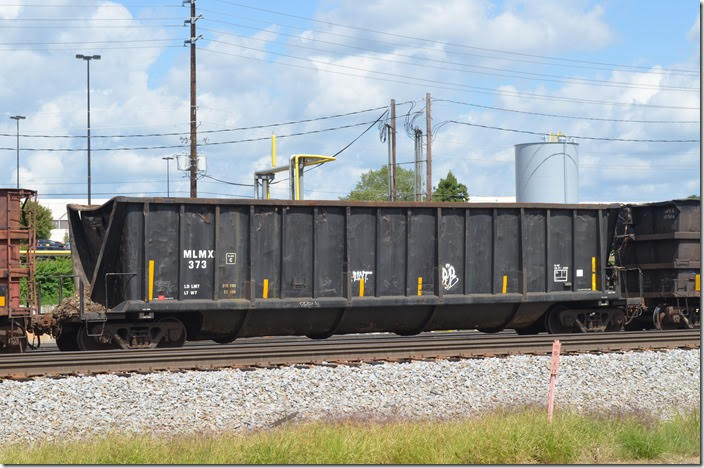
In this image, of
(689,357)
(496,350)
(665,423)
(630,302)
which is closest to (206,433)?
(665,423)

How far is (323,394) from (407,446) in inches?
149

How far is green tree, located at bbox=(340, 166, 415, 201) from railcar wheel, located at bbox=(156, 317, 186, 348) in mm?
84307

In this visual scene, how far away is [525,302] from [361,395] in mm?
7855

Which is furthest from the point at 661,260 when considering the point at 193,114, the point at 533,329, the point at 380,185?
the point at 380,185

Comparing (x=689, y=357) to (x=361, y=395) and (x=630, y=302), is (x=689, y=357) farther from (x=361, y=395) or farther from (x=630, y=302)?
(x=361, y=395)

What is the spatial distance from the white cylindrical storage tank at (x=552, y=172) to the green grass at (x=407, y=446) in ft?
124

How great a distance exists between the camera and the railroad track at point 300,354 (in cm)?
1373

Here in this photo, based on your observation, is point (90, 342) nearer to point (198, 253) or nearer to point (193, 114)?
point (198, 253)

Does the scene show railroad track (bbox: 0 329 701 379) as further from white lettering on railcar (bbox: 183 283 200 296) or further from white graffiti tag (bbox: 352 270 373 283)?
white graffiti tag (bbox: 352 270 373 283)

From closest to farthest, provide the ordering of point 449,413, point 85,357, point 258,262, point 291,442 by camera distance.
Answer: point 291,442
point 449,413
point 85,357
point 258,262

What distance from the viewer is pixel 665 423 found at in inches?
→ 432

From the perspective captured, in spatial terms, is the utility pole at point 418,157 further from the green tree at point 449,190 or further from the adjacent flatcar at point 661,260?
the green tree at point 449,190

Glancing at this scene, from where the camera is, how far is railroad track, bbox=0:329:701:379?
13.7 m

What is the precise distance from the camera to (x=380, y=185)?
111 metres
